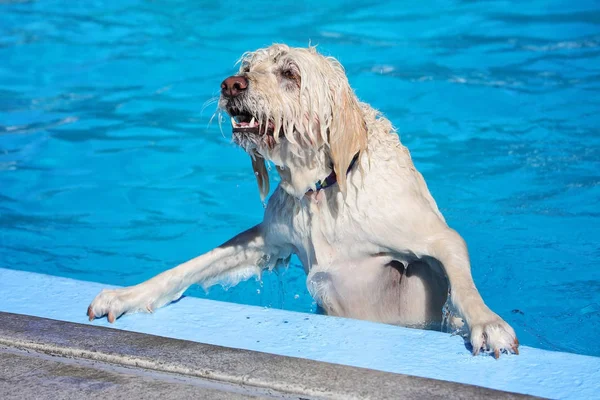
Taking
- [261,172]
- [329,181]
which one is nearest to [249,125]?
[261,172]

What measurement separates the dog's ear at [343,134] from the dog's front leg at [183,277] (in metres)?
0.87

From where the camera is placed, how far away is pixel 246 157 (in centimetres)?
917

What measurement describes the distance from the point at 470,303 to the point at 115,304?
1.77 m

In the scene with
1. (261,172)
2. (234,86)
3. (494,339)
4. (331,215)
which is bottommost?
(494,339)

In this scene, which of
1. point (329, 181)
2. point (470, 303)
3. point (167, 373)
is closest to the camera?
point (167, 373)

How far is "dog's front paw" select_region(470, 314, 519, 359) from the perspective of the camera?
3.77 m

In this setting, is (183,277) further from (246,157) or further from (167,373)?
(246,157)

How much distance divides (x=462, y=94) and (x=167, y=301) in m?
6.21

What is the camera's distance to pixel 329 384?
3.44 metres

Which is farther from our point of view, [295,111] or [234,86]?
[295,111]

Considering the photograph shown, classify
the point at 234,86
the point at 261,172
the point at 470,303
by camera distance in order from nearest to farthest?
the point at 470,303 → the point at 234,86 → the point at 261,172

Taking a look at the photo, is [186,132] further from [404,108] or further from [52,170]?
[404,108]

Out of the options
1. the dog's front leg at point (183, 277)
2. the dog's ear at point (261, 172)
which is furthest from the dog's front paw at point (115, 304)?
the dog's ear at point (261, 172)

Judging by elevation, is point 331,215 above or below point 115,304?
above
